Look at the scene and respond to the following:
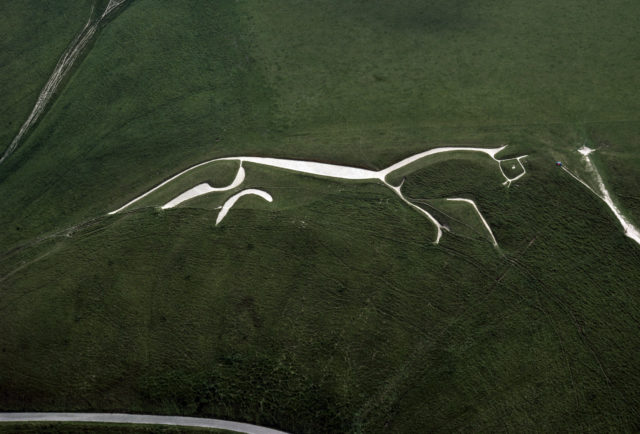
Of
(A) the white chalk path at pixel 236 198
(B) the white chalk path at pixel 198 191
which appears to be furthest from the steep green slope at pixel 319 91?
(A) the white chalk path at pixel 236 198

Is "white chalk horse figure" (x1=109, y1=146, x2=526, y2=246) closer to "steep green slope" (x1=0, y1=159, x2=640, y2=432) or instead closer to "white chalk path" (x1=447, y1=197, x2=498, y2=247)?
"white chalk path" (x1=447, y1=197, x2=498, y2=247)

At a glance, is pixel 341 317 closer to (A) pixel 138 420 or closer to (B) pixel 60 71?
(A) pixel 138 420

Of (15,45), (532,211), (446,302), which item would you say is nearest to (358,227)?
(446,302)

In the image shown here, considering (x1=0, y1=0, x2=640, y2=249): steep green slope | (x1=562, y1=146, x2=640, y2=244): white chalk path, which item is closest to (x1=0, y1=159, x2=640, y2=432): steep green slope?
(x1=562, y1=146, x2=640, y2=244): white chalk path

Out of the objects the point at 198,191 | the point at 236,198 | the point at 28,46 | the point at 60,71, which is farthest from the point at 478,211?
the point at 28,46

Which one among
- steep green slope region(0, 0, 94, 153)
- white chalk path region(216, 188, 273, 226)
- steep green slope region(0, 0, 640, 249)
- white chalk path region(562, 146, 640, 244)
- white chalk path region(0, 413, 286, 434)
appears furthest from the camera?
steep green slope region(0, 0, 94, 153)

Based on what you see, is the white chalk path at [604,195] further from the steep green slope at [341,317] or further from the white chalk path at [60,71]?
the white chalk path at [60,71]
